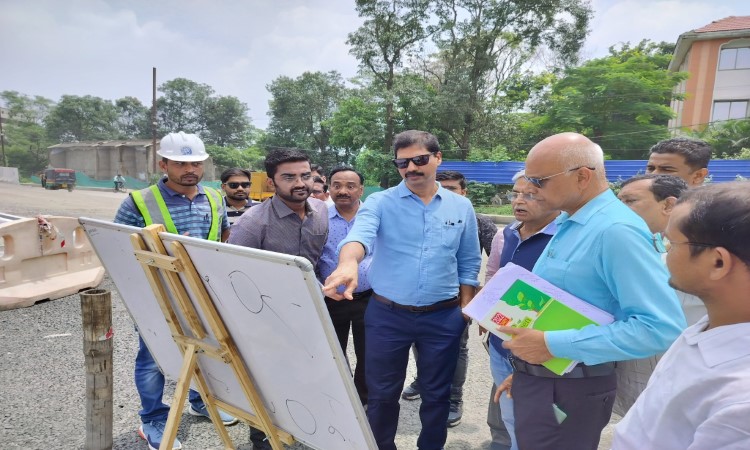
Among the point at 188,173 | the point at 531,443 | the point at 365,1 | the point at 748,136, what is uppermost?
the point at 365,1

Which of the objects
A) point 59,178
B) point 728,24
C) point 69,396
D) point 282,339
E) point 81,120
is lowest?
point 59,178

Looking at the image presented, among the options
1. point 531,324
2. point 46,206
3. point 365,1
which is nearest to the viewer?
point 531,324

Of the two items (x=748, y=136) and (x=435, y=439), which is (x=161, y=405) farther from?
(x=748, y=136)

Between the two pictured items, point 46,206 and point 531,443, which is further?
point 46,206

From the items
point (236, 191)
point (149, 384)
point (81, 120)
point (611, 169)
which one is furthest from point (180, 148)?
point (81, 120)

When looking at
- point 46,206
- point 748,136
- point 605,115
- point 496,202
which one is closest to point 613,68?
point 605,115

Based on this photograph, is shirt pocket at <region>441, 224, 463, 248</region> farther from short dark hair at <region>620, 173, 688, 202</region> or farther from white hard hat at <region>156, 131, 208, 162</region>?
white hard hat at <region>156, 131, 208, 162</region>

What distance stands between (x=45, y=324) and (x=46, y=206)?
18.4m

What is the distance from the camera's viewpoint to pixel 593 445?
63.2 inches

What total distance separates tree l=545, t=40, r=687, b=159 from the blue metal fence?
12.2 ft

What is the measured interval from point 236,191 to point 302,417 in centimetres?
337

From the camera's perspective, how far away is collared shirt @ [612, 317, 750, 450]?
874 millimetres

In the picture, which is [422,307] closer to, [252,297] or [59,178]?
[252,297]

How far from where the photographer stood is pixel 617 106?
2141cm
